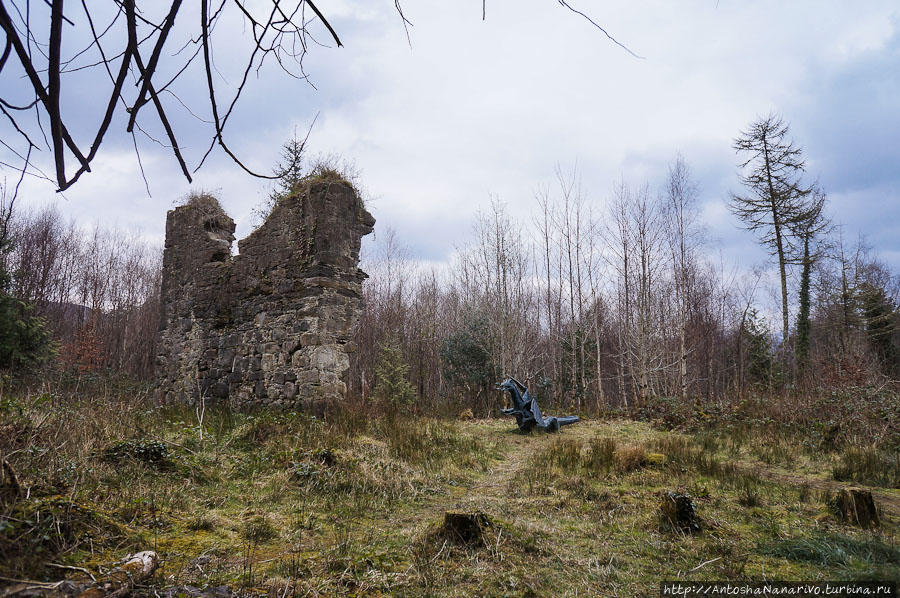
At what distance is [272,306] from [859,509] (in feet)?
29.4

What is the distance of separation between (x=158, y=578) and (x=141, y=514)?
1.15m

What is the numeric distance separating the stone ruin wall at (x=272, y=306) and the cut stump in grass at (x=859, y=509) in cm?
711

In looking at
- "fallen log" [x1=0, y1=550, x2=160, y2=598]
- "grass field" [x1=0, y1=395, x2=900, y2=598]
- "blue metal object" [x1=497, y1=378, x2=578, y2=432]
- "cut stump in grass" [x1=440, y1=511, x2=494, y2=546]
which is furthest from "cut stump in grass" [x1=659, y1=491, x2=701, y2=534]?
"blue metal object" [x1=497, y1=378, x2=578, y2=432]

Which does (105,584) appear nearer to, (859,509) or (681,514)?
(681,514)

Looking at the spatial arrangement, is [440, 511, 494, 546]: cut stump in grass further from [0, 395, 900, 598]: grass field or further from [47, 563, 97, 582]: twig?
[47, 563, 97, 582]: twig

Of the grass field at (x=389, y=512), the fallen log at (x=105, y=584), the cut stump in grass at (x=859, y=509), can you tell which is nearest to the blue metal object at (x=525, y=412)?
the grass field at (x=389, y=512)

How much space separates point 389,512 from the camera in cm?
436

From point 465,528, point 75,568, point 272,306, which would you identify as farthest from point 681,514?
point 272,306

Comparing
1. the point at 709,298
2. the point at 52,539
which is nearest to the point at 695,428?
the point at 52,539

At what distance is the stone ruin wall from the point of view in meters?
8.81

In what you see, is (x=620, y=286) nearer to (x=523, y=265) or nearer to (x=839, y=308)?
(x=523, y=265)

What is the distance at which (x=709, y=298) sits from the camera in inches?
992

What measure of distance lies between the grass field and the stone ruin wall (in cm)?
221

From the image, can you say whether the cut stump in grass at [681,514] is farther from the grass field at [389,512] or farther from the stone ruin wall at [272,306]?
the stone ruin wall at [272,306]
